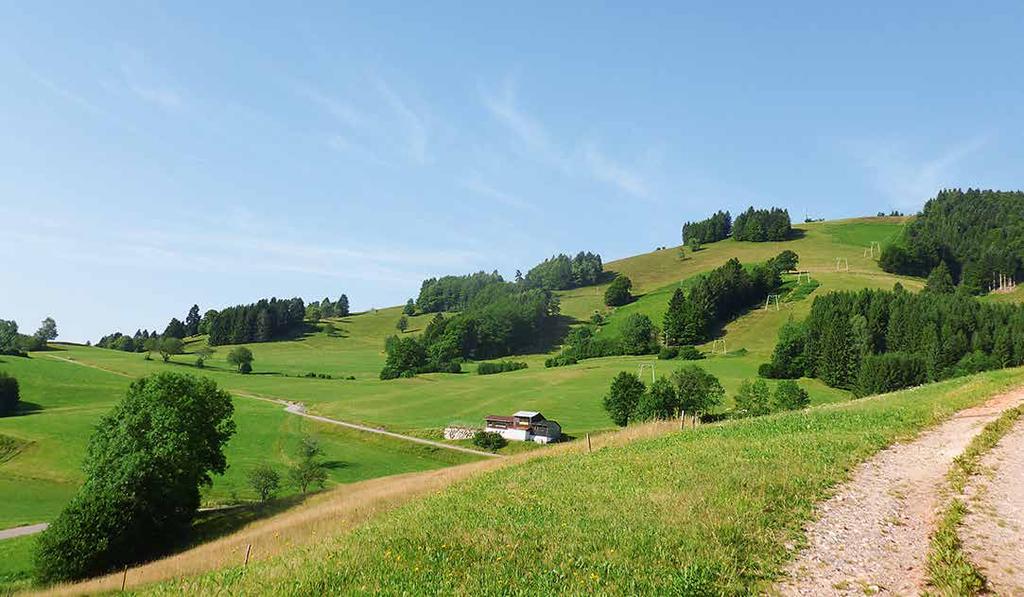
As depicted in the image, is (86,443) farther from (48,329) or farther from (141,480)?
(48,329)

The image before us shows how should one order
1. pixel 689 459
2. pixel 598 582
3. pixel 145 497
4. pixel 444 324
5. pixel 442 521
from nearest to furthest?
pixel 598 582
pixel 442 521
pixel 689 459
pixel 145 497
pixel 444 324

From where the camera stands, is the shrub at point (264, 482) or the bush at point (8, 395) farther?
A: the bush at point (8, 395)

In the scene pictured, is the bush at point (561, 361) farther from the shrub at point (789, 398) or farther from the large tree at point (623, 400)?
the shrub at point (789, 398)

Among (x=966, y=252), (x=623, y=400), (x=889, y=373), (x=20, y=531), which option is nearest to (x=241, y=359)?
(x=623, y=400)

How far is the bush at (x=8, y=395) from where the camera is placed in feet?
309

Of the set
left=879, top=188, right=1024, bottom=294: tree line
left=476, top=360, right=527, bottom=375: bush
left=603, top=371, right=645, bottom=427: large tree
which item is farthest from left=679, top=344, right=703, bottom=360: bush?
left=879, top=188, right=1024, bottom=294: tree line

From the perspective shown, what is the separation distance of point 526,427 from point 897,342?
83.7 m

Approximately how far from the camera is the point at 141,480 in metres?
45.8

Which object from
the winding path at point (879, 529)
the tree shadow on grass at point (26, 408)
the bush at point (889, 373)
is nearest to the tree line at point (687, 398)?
→ the bush at point (889, 373)

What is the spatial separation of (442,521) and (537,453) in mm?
16053

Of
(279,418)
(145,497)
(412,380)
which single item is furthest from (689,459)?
(412,380)

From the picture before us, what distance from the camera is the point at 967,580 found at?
9.50 meters

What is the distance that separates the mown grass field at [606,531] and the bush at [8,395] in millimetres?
104910

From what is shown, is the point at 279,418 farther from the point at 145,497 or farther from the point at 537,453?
the point at 537,453
